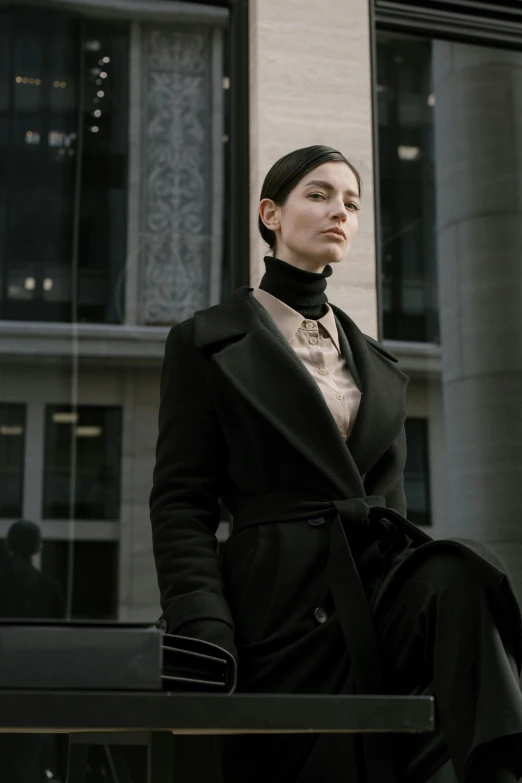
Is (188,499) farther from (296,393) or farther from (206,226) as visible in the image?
(206,226)

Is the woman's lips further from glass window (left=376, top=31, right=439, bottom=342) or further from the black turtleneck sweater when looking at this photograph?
glass window (left=376, top=31, right=439, bottom=342)

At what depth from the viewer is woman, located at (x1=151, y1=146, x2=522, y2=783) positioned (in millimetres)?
1981

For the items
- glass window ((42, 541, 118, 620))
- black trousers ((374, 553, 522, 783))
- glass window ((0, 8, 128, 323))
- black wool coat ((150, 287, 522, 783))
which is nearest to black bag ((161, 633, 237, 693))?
black trousers ((374, 553, 522, 783))

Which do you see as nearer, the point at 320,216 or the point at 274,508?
the point at 274,508

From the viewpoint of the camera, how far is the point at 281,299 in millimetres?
2877

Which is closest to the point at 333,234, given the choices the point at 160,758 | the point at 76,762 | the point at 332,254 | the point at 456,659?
the point at 332,254

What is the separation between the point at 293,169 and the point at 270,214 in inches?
5.0

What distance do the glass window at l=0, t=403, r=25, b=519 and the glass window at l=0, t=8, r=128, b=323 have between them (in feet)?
1.27

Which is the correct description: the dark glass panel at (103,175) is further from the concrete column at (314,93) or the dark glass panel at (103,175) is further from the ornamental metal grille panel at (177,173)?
the concrete column at (314,93)

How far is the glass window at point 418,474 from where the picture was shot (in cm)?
506

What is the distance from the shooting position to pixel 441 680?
1.95 m

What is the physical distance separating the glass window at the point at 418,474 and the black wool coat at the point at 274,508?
2.26 metres

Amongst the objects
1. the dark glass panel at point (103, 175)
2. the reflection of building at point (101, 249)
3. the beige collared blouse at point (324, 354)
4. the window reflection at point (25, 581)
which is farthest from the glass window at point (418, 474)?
the beige collared blouse at point (324, 354)

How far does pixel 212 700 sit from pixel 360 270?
3467 mm
